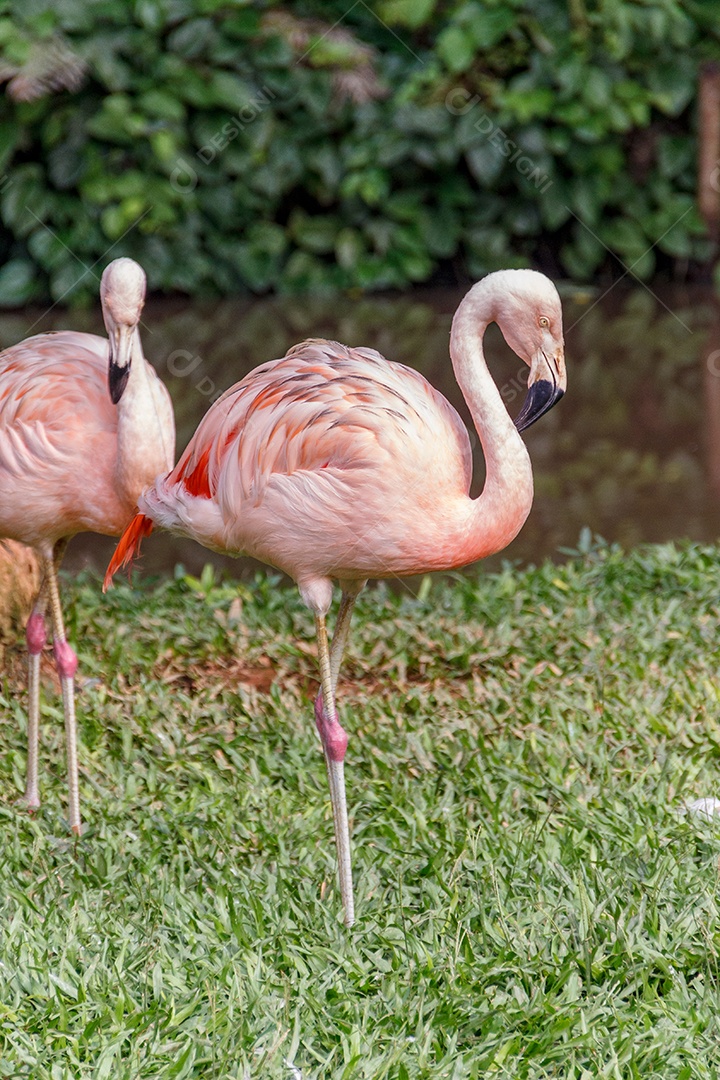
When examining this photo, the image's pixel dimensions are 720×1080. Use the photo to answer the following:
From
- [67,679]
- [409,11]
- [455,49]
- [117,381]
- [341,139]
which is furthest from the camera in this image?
[341,139]

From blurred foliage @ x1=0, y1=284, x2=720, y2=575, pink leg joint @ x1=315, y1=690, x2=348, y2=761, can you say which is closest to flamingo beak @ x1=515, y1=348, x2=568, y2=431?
pink leg joint @ x1=315, y1=690, x2=348, y2=761

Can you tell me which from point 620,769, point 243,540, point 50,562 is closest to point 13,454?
point 50,562

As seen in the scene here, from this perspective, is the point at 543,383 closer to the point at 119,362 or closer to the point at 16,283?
the point at 119,362

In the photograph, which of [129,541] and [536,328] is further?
[129,541]

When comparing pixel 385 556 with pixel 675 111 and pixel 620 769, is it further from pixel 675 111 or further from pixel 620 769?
pixel 675 111

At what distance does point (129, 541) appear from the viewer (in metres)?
3.17

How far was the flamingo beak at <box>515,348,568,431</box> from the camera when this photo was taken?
2641 millimetres

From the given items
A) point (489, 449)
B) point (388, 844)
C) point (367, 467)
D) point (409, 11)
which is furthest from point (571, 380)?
point (367, 467)

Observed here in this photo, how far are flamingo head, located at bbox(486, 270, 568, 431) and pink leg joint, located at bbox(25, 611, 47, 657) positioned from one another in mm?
1421

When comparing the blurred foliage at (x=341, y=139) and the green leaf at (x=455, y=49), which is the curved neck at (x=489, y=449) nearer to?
the blurred foliage at (x=341, y=139)

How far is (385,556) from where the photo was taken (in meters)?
2.68

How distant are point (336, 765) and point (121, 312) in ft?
3.82

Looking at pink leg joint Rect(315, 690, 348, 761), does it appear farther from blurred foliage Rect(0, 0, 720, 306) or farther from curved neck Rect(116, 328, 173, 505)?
blurred foliage Rect(0, 0, 720, 306)

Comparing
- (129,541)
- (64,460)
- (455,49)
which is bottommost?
(455,49)
